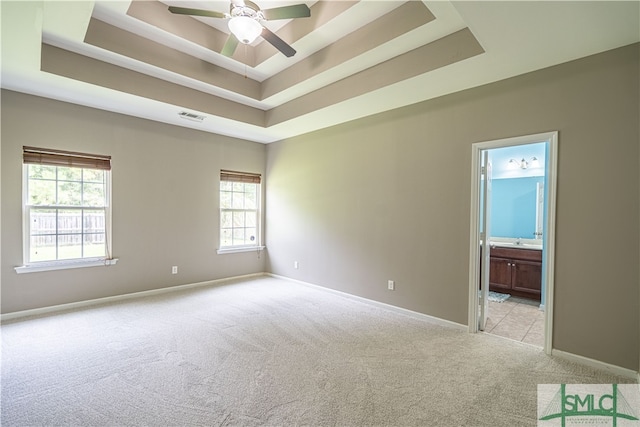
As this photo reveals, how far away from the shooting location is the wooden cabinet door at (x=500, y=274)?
186 inches

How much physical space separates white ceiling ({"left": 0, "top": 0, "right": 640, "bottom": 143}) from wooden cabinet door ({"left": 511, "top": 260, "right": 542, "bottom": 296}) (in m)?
3.00

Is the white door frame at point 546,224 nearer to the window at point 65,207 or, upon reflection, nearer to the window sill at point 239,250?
the window sill at point 239,250

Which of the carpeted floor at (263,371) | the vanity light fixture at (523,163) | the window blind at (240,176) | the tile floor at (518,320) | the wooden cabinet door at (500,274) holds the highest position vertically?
the vanity light fixture at (523,163)

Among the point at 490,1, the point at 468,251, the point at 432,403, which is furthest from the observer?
the point at 468,251

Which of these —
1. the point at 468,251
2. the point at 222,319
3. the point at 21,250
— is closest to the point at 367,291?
the point at 468,251

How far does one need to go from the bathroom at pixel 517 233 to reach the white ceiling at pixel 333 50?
165 cm

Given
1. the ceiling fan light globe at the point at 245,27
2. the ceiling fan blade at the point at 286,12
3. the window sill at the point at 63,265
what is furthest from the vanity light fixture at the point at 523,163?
the window sill at the point at 63,265

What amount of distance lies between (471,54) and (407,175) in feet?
5.03

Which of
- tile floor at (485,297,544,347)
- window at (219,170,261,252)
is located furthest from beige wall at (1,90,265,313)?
tile floor at (485,297,544,347)

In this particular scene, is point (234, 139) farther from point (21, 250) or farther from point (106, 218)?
point (21, 250)

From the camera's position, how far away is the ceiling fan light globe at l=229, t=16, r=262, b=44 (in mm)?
2326

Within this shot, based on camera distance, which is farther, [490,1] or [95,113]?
[95,113]

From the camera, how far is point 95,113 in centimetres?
398

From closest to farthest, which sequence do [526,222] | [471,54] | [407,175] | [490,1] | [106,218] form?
[490,1] < [471,54] < [407,175] < [106,218] < [526,222]
